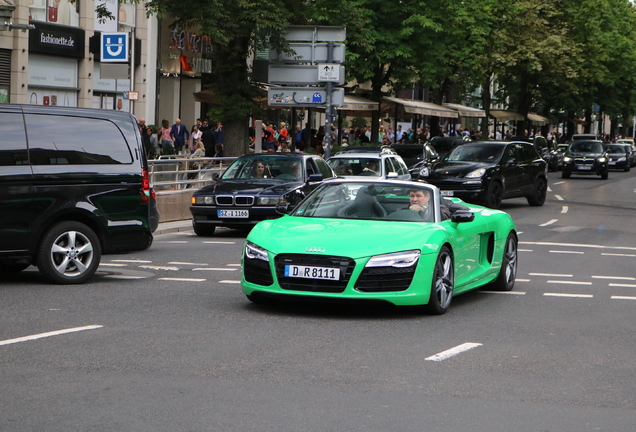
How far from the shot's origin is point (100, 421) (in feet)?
19.0

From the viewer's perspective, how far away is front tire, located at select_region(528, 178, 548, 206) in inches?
1157

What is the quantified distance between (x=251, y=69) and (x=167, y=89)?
550 inches

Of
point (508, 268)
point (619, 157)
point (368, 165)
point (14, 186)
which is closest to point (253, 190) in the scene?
point (368, 165)

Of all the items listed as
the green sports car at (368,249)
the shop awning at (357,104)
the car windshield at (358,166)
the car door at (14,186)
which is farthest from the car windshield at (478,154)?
the car door at (14,186)

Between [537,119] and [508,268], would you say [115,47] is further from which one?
[537,119]

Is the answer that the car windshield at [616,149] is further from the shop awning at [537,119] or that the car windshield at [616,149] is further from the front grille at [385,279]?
the front grille at [385,279]

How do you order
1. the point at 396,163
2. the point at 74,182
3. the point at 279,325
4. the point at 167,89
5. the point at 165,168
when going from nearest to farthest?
the point at 279,325 < the point at 74,182 < the point at 165,168 < the point at 396,163 < the point at 167,89

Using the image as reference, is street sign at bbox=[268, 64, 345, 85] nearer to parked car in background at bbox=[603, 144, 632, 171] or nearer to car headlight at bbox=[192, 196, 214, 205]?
car headlight at bbox=[192, 196, 214, 205]

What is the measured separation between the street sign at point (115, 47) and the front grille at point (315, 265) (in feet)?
A: 36.2

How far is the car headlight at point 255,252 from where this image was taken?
32.2 ft

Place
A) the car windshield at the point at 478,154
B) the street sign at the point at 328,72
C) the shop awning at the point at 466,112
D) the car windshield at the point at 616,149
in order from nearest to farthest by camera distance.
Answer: the street sign at the point at 328,72, the car windshield at the point at 478,154, the shop awning at the point at 466,112, the car windshield at the point at 616,149

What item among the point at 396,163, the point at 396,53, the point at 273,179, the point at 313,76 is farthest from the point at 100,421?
the point at 396,53

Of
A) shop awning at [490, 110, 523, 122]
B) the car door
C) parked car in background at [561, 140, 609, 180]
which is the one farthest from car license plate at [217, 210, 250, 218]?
shop awning at [490, 110, 523, 122]

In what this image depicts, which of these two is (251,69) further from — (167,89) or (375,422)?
(375,422)
